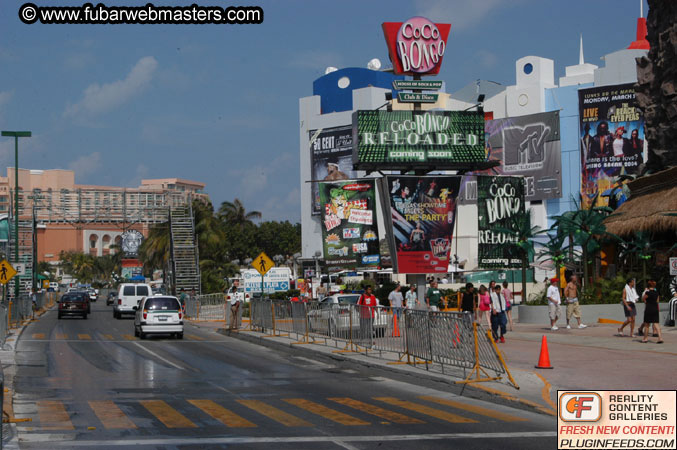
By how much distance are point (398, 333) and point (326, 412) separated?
638 centimetres

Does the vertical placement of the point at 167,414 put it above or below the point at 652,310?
below

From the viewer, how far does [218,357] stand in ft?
73.2

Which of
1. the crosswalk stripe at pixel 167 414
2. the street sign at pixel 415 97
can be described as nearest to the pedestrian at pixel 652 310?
the crosswalk stripe at pixel 167 414

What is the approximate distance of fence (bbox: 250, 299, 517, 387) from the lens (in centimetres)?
1486

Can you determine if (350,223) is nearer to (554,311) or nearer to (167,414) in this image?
(554,311)

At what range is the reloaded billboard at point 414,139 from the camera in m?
42.2

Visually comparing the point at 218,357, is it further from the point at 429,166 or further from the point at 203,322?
the point at 429,166

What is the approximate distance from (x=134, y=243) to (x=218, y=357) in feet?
248

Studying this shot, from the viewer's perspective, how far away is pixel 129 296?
152 feet

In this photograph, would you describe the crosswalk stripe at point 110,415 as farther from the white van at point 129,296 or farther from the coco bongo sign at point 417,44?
the coco bongo sign at point 417,44

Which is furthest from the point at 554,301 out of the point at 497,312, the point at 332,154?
the point at 332,154

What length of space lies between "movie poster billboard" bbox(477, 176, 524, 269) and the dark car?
918 inches

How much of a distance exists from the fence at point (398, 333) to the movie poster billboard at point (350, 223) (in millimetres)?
26381

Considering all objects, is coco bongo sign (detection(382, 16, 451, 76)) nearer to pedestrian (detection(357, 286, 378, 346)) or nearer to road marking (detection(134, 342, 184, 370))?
road marking (detection(134, 342, 184, 370))
